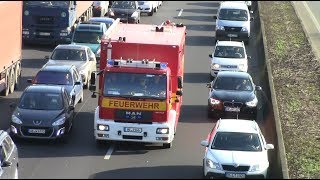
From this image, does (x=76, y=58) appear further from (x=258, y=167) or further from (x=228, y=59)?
(x=258, y=167)

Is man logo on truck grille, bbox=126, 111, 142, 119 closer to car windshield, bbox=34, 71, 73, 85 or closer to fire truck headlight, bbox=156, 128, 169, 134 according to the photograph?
fire truck headlight, bbox=156, 128, 169, 134

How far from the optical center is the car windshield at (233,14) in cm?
4703

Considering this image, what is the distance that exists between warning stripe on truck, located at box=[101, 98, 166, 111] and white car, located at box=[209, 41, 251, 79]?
1287 centimetres

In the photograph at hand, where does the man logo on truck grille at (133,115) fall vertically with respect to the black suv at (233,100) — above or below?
above

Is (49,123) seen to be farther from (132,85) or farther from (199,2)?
(199,2)

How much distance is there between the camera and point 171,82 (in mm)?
23188

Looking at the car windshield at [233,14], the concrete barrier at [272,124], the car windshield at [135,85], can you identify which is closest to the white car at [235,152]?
the concrete barrier at [272,124]

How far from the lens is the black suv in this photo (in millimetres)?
27484

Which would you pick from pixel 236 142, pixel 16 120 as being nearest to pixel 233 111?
pixel 236 142

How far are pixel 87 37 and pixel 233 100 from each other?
539 inches

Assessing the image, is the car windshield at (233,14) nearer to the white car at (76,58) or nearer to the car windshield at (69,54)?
the white car at (76,58)

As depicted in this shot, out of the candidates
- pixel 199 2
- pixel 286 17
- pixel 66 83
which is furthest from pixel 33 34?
pixel 199 2

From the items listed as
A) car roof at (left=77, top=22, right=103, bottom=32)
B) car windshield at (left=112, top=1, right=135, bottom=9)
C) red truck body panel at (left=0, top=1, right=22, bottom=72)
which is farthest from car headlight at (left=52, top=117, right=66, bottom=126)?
car windshield at (left=112, top=1, right=135, bottom=9)

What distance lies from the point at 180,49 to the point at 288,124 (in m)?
4.19
